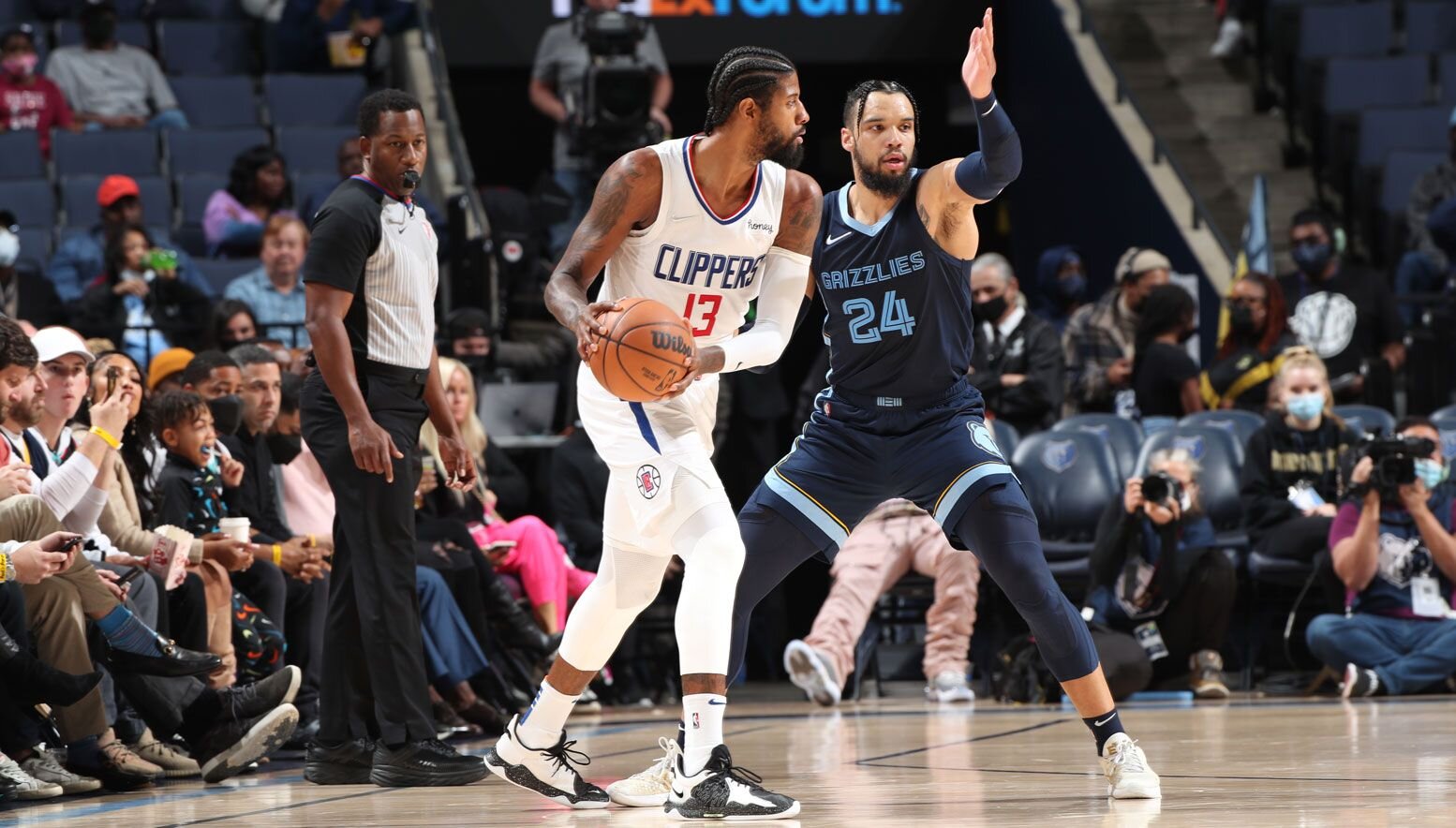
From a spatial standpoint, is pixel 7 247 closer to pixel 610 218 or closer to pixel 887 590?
pixel 887 590

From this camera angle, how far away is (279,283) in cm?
1012

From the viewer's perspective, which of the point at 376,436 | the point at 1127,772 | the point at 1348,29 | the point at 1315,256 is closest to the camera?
the point at 1127,772

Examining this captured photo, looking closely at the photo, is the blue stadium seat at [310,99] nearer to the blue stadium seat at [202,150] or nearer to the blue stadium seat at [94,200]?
the blue stadium seat at [202,150]

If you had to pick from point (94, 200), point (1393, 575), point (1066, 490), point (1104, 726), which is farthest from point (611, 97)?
point (1104, 726)

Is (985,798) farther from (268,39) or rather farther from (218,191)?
(268,39)

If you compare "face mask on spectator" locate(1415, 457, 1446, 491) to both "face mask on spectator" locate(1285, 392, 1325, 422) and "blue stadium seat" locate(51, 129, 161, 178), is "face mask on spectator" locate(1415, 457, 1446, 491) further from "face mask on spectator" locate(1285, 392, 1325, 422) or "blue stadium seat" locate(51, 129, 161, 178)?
"blue stadium seat" locate(51, 129, 161, 178)

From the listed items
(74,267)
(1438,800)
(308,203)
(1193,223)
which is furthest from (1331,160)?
(1438,800)

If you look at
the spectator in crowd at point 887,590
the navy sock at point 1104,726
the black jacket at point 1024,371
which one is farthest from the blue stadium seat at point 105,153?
the navy sock at point 1104,726

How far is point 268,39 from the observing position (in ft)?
45.5

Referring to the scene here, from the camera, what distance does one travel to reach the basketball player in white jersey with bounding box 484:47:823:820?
473 centimetres

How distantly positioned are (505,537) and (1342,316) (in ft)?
17.1

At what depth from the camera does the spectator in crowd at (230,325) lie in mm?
9070

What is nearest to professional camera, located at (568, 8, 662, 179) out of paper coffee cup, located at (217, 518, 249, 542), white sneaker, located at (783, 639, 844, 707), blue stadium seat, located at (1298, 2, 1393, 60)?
white sneaker, located at (783, 639, 844, 707)

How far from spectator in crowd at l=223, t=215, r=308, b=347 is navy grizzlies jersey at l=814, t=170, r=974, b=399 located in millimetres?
5156
